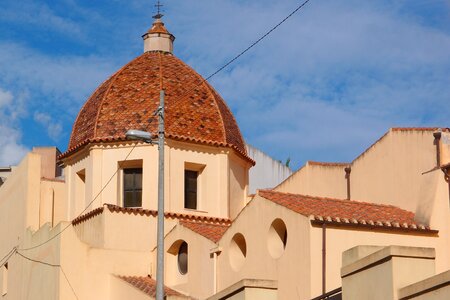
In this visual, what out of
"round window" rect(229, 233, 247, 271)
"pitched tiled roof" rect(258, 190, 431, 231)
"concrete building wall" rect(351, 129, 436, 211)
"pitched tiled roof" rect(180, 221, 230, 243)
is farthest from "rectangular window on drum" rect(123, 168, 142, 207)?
"pitched tiled roof" rect(258, 190, 431, 231)

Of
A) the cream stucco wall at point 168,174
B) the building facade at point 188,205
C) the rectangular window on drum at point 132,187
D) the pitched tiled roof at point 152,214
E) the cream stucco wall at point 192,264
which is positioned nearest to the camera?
the building facade at point 188,205

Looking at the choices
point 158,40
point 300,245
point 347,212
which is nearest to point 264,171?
point 158,40

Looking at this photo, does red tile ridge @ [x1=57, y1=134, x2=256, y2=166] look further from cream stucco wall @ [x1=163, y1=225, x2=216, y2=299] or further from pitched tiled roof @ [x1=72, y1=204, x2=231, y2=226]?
cream stucco wall @ [x1=163, y1=225, x2=216, y2=299]

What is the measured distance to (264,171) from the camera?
45.6 metres

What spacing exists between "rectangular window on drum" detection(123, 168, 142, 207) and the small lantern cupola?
5.39 metres

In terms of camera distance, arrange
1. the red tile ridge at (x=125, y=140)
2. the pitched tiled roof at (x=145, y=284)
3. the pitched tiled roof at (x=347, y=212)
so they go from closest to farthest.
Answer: the pitched tiled roof at (x=347, y=212), the pitched tiled roof at (x=145, y=284), the red tile ridge at (x=125, y=140)

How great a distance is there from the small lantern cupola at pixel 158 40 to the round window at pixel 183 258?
872 centimetres

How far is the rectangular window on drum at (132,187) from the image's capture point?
3353cm

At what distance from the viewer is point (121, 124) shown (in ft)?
111

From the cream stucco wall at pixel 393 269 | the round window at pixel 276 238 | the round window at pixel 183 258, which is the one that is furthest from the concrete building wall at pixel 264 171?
the cream stucco wall at pixel 393 269

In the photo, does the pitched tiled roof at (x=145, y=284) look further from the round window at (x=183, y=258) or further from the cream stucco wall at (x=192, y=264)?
the round window at (x=183, y=258)

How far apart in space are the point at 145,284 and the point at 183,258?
1476mm

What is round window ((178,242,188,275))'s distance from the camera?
101ft

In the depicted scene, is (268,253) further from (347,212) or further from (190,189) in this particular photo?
(190,189)
